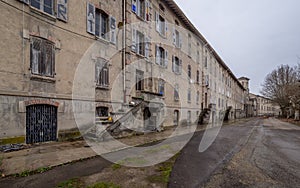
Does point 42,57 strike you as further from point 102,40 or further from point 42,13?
point 102,40

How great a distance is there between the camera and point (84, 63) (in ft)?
33.6

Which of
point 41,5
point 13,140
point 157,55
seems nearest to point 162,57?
point 157,55

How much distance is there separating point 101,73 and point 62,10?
3.85 metres

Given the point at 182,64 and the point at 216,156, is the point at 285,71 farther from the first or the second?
the point at 216,156

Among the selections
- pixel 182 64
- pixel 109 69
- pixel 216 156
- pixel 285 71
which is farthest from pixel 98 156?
pixel 285 71

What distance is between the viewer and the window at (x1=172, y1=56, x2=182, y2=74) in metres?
19.3

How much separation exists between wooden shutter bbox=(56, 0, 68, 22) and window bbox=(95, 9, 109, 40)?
2204mm

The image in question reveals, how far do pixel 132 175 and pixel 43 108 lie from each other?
229 inches

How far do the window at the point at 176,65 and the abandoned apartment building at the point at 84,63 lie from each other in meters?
0.11

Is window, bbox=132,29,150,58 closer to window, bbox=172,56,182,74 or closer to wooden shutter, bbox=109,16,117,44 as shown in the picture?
wooden shutter, bbox=109,16,117,44

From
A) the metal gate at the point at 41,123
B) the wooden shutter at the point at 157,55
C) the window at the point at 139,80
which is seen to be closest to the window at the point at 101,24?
the window at the point at 139,80

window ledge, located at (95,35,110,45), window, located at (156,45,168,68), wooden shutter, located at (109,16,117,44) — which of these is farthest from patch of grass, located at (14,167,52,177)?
window, located at (156,45,168,68)

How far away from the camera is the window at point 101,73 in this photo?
11031mm

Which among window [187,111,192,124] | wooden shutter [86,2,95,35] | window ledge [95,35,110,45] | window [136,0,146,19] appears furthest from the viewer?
window [187,111,192,124]
